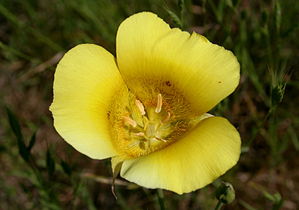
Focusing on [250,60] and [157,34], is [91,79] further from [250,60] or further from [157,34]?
[250,60]

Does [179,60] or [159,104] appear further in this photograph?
[159,104]

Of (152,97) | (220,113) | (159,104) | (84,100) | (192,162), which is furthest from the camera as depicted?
(220,113)

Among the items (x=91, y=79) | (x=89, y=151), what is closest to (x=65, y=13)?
(x=91, y=79)

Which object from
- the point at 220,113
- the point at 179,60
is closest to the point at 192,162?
the point at 179,60

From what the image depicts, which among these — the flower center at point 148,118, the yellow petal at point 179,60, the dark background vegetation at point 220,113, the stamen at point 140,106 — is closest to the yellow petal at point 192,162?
the yellow petal at point 179,60

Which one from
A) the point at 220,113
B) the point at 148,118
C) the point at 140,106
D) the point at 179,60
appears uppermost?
the point at 179,60

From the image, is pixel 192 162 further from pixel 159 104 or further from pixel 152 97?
pixel 152 97

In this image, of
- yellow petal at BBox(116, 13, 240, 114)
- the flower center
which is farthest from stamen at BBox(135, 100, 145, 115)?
yellow petal at BBox(116, 13, 240, 114)
